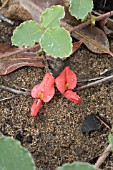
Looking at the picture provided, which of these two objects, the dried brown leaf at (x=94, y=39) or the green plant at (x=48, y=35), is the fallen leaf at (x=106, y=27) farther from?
the green plant at (x=48, y=35)

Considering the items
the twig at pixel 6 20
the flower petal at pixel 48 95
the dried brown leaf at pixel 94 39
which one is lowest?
the flower petal at pixel 48 95

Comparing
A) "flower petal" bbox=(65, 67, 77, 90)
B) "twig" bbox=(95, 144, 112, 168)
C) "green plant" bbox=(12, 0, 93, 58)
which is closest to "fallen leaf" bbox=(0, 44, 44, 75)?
"flower petal" bbox=(65, 67, 77, 90)

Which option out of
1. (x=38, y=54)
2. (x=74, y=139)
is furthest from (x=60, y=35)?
(x=74, y=139)

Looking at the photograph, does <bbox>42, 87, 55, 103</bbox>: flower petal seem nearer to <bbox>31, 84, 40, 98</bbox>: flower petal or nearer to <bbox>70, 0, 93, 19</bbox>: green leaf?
<bbox>31, 84, 40, 98</bbox>: flower petal

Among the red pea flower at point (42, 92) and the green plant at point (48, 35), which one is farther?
the red pea flower at point (42, 92)

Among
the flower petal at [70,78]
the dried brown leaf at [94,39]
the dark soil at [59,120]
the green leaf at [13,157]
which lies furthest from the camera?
the dried brown leaf at [94,39]

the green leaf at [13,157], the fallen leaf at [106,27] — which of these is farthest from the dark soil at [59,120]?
the green leaf at [13,157]

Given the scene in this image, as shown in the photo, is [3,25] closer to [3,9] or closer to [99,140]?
[3,9]

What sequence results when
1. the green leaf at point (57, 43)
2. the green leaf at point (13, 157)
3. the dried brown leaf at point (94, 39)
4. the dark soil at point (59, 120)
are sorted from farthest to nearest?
the dried brown leaf at point (94, 39)
the dark soil at point (59, 120)
the green leaf at point (57, 43)
the green leaf at point (13, 157)
